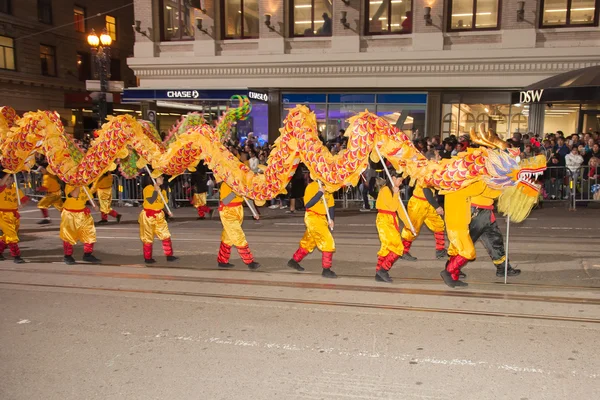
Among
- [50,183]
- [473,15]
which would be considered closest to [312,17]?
[473,15]

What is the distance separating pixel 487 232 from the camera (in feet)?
23.1

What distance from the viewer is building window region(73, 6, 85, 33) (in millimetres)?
33562

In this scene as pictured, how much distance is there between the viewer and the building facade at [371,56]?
16.4m

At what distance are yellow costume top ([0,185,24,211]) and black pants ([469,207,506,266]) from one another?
7.69m

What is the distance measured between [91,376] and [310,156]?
12.7ft

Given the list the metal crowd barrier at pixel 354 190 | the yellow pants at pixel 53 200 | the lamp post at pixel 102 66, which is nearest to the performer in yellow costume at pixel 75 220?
the yellow pants at pixel 53 200

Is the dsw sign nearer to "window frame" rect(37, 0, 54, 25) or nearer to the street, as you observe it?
the street

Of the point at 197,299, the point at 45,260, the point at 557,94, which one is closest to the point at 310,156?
the point at 197,299

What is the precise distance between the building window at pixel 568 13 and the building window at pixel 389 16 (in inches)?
175

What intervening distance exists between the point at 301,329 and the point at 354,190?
987cm

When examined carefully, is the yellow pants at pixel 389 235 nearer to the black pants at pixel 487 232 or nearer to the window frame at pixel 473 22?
the black pants at pixel 487 232

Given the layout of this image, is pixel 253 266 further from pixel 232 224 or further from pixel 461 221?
pixel 461 221

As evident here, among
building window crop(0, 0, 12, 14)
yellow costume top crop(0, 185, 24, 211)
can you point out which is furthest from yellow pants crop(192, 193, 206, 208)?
building window crop(0, 0, 12, 14)

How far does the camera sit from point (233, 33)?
773 inches
